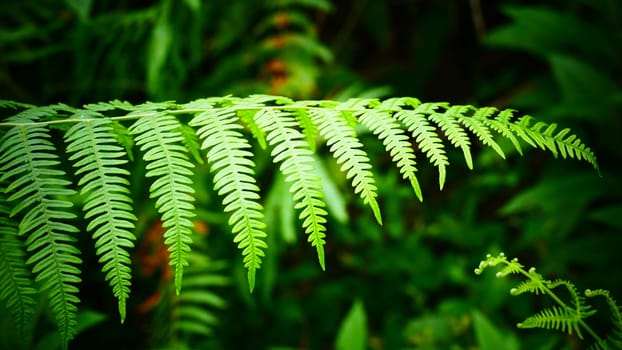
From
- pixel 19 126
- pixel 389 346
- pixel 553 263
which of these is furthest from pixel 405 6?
pixel 19 126

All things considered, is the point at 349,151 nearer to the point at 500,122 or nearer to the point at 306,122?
the point at 306,122

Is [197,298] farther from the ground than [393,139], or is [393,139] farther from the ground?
[393,139]

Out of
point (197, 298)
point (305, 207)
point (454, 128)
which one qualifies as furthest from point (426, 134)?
point (197, 298)

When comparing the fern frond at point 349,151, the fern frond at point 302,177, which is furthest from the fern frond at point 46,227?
the fern frond at point 349,151

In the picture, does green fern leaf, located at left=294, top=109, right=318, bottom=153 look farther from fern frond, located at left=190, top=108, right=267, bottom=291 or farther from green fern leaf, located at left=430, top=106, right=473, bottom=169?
green fern leaf, located at left=430, top=106, right=473, bottom=169

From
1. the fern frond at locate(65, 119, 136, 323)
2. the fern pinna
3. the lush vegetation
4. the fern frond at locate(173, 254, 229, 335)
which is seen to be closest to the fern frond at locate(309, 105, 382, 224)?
the fern pinna

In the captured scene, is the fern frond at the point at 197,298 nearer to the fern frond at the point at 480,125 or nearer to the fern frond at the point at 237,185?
the fern frond at the point at 237,185
